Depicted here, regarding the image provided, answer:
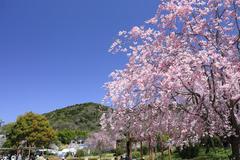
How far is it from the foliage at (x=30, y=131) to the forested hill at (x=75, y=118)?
49.8m

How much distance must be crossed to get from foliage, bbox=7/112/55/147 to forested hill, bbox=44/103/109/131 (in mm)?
49790

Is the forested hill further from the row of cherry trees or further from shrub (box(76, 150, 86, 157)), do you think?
the row of cherry trees

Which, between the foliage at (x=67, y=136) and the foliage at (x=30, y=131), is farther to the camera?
the foliage at (x=67, y=136)

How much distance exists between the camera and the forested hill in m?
103

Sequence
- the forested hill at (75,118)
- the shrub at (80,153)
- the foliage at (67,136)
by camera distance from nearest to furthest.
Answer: the shrub at (80,153) → the foliage at (67,136) → the forested hill at (75,118)

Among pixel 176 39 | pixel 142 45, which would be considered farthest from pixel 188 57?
pixel 142 45

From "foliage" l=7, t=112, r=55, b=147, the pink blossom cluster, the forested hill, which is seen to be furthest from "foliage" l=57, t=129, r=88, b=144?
the pink blossom cluster

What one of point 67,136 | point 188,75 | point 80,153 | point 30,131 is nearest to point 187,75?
point 188,75

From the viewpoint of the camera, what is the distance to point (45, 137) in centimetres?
4984

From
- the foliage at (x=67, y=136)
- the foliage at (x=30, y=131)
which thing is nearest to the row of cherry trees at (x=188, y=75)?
the foliage at (x=30, y=131)

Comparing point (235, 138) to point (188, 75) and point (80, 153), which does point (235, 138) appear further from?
point (80, 153)

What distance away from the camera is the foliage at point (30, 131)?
48969mm

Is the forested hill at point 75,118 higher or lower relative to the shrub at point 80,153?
higher

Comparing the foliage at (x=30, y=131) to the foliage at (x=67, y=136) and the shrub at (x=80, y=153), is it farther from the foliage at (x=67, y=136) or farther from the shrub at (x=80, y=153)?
the foliage at (x=67, y=136)
